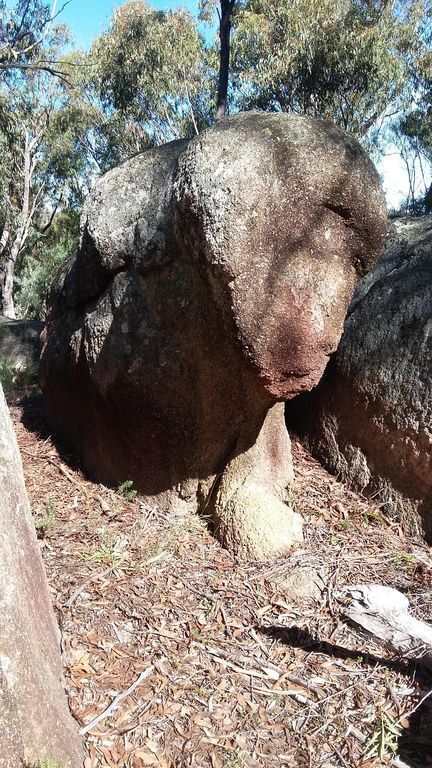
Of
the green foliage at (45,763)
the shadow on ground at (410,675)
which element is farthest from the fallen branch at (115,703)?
the shadow on ground at (410,675)

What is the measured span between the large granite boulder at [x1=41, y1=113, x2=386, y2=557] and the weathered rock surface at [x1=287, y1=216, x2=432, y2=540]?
46cm

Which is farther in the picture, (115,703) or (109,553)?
(109,553)

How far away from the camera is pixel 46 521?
10.9ft

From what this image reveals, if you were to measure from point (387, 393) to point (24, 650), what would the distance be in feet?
7.84

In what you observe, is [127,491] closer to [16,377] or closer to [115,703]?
[115,703]

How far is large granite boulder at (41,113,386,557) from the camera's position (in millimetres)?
2670

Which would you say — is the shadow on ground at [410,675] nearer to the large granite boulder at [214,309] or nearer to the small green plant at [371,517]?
the large granite boulder at [214,309]

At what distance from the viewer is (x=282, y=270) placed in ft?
8.82

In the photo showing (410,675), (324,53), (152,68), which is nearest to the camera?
(410,675)

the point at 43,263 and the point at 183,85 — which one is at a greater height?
the point at 183,85

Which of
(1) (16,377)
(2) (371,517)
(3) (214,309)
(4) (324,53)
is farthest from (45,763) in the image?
(4) (324,53)

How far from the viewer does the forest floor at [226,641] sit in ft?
7.54

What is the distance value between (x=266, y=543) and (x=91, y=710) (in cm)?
119

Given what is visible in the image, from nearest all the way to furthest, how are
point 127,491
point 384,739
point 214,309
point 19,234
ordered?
1. point 384,739
2. point 214,309
3. point 127,491
4. point 19,234
